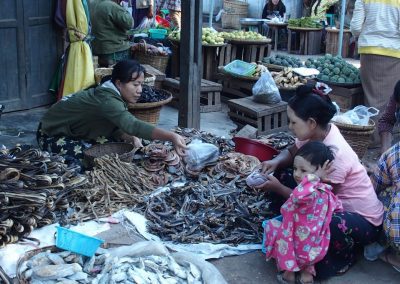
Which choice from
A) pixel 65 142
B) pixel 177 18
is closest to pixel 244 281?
pixel 65 142

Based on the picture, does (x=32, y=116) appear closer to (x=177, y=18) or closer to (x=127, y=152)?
(x=127, y=152)

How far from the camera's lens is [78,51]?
7.08 m

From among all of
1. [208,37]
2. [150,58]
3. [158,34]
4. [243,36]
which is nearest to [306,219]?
[150,58]

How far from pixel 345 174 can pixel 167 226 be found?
4.24 ft

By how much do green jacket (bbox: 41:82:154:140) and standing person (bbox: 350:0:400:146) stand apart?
338 centimetres

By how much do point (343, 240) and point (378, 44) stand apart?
379 centimetres

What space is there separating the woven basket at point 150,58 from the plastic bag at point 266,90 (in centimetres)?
182

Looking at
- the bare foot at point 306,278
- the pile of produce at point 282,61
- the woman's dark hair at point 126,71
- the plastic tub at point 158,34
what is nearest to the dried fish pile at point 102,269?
the bare foot at point 306,278

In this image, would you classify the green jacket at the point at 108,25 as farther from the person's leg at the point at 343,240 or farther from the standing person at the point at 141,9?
the person's leg at the point at 343,240

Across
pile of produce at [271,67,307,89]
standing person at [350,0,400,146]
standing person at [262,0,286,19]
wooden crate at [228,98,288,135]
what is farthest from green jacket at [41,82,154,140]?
standing person at [262,0,286,19]

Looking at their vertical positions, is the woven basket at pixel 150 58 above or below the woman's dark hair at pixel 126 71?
below

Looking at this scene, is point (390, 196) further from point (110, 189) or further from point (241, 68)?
point (241, 68)

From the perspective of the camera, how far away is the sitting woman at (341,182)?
148 inches

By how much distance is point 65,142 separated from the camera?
5023 millimetres
